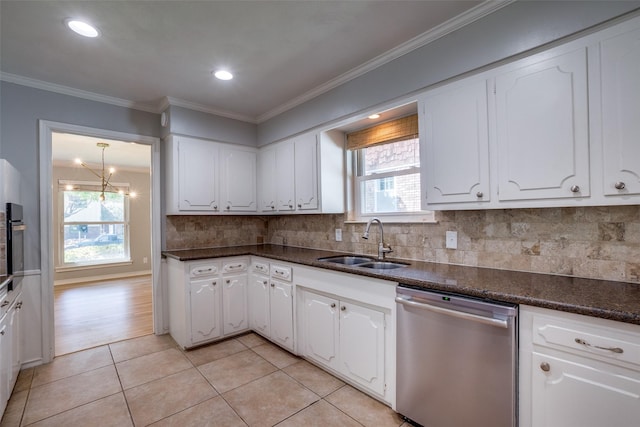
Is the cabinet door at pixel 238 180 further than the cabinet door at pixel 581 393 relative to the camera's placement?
Yes

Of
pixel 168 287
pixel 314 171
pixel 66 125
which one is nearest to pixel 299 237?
pixel 314 171

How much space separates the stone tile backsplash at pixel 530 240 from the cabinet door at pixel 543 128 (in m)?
0.30

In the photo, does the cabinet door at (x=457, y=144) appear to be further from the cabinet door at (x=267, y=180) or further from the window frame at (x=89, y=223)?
the window frame at (x=89, y=223)

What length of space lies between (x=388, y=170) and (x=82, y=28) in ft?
7.98

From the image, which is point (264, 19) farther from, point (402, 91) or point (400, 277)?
point (400, 277)

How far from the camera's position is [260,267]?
3.08 metres

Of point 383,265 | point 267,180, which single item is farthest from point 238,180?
point 383,265

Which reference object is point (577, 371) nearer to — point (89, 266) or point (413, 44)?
point (413, 44)


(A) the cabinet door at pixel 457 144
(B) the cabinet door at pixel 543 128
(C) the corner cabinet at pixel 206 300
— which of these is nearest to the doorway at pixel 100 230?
(C) the corner cabinet at pixel 206 300

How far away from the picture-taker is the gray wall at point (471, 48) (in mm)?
1498

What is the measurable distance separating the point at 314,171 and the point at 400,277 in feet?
4.98

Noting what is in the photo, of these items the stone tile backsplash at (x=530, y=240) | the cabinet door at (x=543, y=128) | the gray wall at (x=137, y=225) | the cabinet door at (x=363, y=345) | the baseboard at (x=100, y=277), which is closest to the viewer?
the cabinet door at (x=543, y=128)

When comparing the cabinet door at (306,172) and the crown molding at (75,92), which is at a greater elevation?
the crown molding at (75,92)

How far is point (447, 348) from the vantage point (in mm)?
1615
